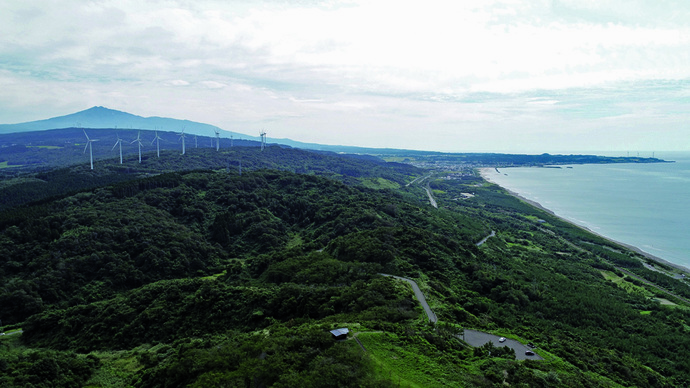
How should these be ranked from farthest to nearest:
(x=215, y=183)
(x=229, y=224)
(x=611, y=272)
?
(x=215, y=183), (x=229, y=224), (x=611, y=272)

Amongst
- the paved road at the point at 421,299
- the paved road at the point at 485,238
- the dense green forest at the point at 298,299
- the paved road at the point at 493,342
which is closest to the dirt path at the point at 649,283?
the dense green forest at the point at 298,299

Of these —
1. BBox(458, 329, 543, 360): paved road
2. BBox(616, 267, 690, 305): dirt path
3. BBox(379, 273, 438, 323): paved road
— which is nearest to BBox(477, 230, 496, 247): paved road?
BBox(616, 267, 690, 305): dirt path

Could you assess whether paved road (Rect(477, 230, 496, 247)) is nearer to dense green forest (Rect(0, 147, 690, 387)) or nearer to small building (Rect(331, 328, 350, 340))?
dense green forest (Rect(0, 147, 690, 387))

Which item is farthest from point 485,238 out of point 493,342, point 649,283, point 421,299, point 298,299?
point 298,299

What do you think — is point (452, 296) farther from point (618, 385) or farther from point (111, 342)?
point (111, 342)

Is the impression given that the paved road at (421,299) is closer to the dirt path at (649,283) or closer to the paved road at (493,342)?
the paved road at (493,342)

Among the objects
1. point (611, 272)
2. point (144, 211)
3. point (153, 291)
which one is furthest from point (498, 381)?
point (144, 211)
